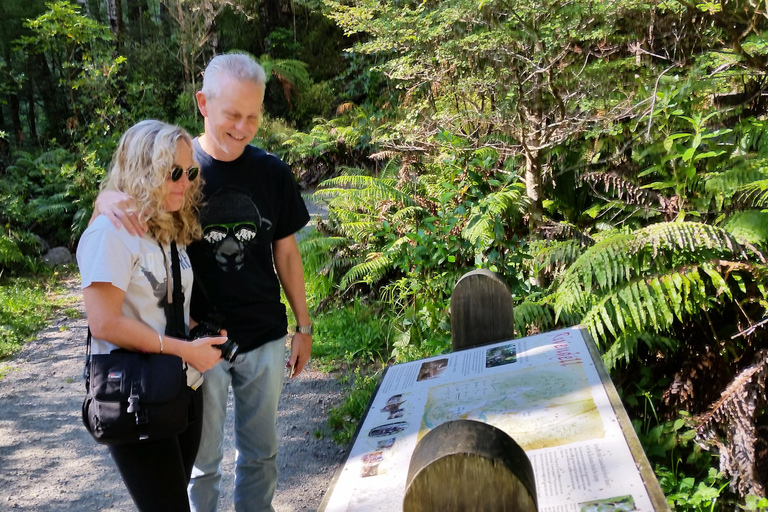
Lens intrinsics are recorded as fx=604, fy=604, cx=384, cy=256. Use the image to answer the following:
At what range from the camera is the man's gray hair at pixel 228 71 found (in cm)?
201

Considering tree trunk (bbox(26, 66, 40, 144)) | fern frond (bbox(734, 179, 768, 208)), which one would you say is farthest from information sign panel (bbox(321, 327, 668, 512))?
tree trunk (bbox(26, 66, 40, 144))

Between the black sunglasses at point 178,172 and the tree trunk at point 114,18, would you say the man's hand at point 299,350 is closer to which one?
the black sunglasses at point 178,172

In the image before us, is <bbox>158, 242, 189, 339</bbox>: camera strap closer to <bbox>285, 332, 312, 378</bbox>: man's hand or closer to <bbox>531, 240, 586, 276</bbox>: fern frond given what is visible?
<bbox>285, 332, 312, 378</bbox>: man's hand

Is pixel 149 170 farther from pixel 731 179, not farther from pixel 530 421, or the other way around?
pixel 731 179

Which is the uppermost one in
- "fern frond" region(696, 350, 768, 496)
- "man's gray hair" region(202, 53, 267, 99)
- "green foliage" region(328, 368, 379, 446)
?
"man's gray hair" region(202, 53, 267, 99)

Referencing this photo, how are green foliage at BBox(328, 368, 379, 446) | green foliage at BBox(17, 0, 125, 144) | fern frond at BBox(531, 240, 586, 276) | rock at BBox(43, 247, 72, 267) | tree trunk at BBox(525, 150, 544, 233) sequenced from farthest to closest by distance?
green foliage at BBox(17, 0, 125, 144)
rock at BBox(43, 247, 72, 267)
tree trunk at BBox(525, 150, 544, 233)
green foliage at BBox(328, 368, 379, 446)
fern frond at BBox(531, 240, 586, 276)

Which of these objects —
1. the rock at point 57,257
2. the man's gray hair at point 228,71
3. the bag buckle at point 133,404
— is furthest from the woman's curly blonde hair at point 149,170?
the rock at point 57,257

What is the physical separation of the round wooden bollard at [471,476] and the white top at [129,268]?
3.38 feet

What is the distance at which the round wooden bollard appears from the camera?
1.05 m

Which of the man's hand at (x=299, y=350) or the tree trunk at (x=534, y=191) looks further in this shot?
the tree trunk at (x=534, y=191)

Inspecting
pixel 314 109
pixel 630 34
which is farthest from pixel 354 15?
pixel 314 109

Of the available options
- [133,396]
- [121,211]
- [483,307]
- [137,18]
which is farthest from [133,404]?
[137,18]

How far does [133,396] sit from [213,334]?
1.36ft

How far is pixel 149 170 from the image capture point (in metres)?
1.78
